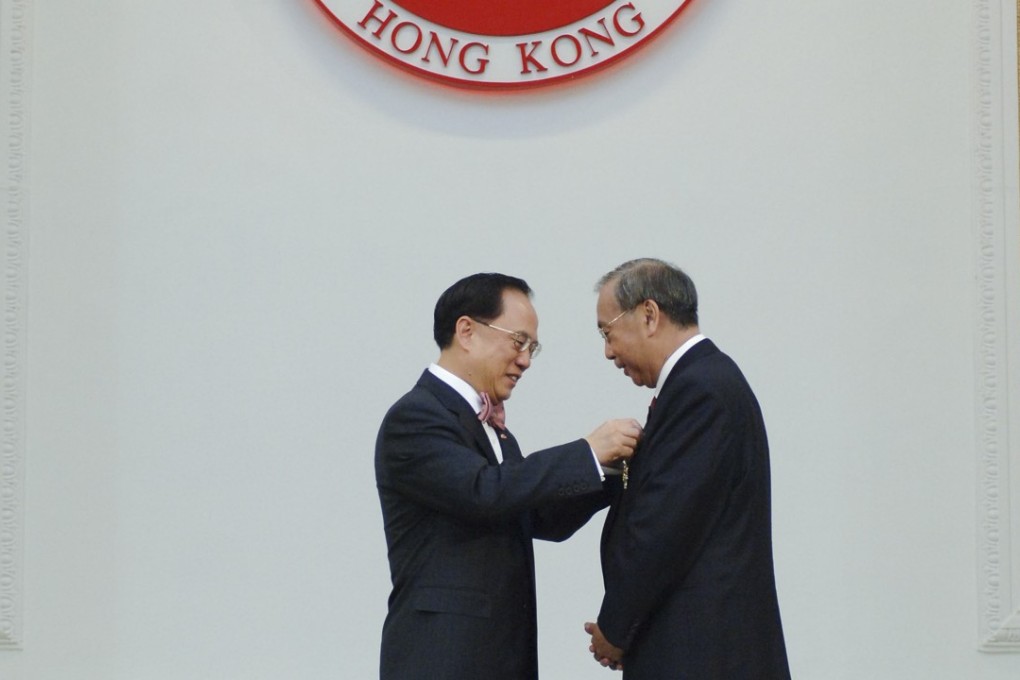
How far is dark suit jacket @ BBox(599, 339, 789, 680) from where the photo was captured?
244cm

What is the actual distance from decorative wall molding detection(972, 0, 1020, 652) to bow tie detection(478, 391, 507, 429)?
1603mm

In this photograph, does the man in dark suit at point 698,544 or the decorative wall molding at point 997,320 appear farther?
the decorative wall molding at point 997,320

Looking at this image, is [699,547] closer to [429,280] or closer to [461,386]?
[461,386]

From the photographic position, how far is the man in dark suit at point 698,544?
2.44 metres

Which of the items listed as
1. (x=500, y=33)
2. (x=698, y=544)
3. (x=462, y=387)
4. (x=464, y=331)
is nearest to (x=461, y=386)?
(x=462, y=387)

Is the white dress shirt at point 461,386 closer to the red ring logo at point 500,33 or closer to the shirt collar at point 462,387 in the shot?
the shirt collar at point 462,387

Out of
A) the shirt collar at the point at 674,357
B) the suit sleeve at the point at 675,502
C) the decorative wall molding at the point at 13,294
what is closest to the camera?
the suit sleeve at the point at 675,502

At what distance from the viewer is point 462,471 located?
8.13 ft

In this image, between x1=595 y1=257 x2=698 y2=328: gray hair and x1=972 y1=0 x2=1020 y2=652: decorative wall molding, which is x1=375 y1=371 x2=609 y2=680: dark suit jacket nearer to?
x1=595 y1=257 x2=698 y2=328: gray hair

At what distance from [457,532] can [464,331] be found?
1.25 feet

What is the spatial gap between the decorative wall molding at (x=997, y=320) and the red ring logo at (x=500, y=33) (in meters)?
0.86

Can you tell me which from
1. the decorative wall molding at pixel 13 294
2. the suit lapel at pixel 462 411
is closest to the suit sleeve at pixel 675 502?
the suit lapel at pixel 462 411

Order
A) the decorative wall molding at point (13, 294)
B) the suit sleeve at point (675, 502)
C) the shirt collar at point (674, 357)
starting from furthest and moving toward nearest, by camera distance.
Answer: the decorative wall molding at point (13, 294) < the shirt collar at point (674, 357) < the suit sleeve at point (675, 502)

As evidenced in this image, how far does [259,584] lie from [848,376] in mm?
1666
